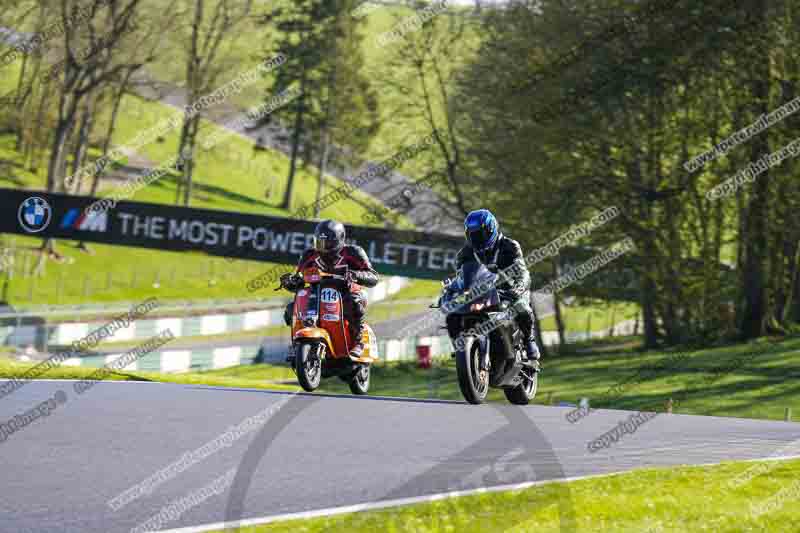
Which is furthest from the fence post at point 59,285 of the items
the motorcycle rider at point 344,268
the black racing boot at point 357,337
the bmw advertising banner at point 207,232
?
the motorcycle rider at point 344,268

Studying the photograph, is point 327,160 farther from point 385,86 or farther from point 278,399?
point 278,399

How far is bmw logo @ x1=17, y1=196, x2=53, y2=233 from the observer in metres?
34.2

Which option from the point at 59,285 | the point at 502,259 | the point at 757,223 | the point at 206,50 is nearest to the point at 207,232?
the point at 757,223

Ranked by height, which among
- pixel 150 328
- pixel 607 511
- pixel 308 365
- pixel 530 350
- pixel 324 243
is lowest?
pixel 607 511

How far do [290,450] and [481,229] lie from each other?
3221 millimetres

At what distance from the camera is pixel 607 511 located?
8031 mm

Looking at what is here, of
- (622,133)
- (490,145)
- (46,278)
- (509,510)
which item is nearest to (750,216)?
(622,133)

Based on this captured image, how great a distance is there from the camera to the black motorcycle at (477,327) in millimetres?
12023

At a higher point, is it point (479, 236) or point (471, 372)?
point (479, 236)

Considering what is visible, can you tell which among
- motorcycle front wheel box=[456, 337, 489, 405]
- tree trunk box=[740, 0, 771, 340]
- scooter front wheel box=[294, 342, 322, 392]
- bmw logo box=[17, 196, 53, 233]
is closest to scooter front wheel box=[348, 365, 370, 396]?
scooter front wheel box=[294, 342, 322, 392]

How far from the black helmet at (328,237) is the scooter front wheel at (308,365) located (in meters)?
1.11

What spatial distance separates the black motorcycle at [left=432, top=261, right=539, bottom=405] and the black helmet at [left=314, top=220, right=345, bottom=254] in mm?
1834

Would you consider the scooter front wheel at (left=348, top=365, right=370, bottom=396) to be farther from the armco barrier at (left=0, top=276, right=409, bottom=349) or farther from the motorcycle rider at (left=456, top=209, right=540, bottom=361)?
the armco barrier at (left=0, top=276, right=409, bottom=349)

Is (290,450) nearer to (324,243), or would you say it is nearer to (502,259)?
(502,259)
